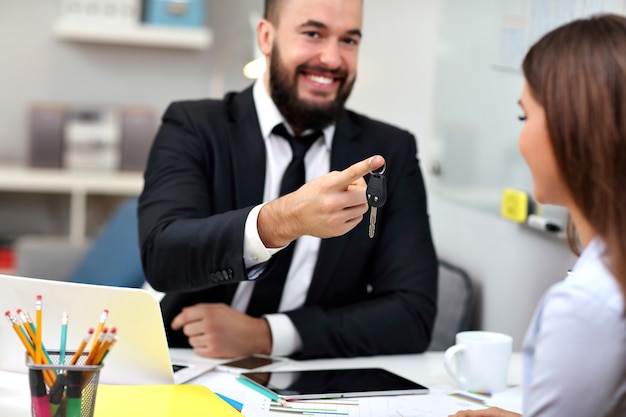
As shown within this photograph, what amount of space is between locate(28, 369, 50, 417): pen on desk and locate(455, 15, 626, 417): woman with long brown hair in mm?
585

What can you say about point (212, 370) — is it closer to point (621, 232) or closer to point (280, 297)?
point (280, 297)

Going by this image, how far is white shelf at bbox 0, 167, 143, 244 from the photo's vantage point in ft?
12.6

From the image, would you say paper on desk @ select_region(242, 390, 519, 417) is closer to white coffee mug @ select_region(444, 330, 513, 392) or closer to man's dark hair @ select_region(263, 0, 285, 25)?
white coffee mug @ select_region(444, 330, 513, 392)

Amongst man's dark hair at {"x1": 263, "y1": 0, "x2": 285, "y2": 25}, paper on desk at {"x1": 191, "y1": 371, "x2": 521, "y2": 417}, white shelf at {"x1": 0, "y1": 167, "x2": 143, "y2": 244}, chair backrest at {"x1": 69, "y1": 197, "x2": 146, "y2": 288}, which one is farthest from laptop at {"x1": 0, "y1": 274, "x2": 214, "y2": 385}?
white shelf at {"x1": 0, "y1": 167, "x2": 143, "y2": 244}

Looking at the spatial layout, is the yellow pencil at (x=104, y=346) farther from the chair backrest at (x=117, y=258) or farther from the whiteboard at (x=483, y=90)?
the chair backrest at (x=117, y=258)

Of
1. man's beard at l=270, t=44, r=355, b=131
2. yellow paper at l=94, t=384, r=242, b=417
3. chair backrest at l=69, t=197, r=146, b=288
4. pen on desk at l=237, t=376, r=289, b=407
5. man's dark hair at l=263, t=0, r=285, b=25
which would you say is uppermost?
man's dark hair at l=263, t=0, r=285, b=25

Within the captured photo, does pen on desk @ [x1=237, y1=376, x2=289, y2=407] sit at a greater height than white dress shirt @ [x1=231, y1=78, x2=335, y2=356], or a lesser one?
lesser

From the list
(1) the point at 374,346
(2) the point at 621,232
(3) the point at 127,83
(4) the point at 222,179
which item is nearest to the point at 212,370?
(1) the point at 374,346

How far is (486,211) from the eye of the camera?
2.43m

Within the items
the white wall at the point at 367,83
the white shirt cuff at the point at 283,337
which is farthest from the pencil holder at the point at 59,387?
the white wall at the point at 367,83

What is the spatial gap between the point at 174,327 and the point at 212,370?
0.70ft

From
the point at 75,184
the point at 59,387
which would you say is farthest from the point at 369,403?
the point at 75,184

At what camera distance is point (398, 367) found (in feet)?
5.98

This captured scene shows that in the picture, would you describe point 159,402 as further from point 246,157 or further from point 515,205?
point 515,205
